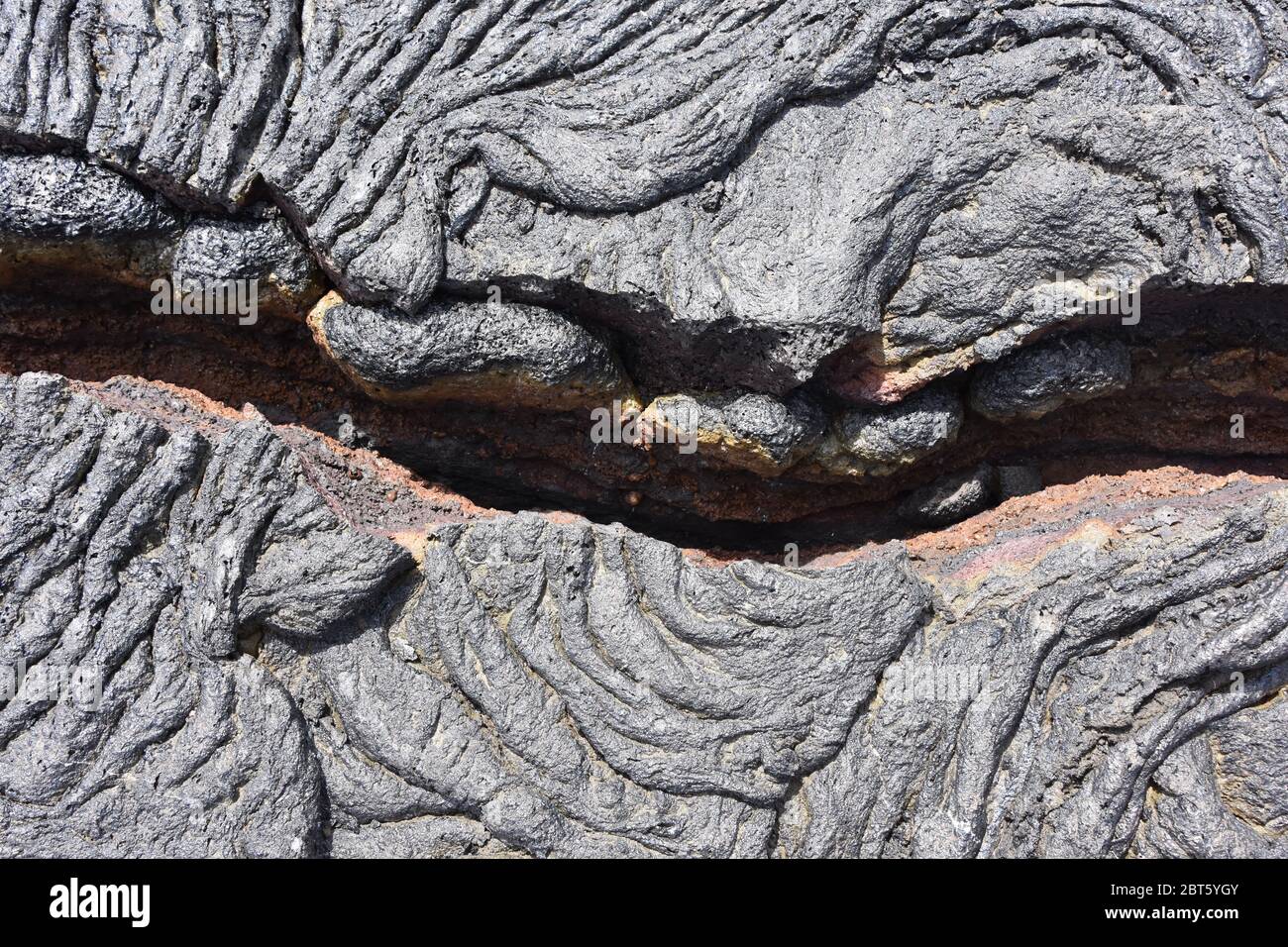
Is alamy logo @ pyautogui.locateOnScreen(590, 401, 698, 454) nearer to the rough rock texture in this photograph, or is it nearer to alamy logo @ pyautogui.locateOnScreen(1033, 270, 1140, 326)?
the rough rock texture

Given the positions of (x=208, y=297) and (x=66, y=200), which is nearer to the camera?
(x=66, y=200)

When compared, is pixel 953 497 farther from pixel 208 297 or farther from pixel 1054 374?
pixel 208 297

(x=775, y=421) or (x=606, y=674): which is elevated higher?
(x=775, y=421)

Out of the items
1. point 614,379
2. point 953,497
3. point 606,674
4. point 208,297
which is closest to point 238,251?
point 208,297

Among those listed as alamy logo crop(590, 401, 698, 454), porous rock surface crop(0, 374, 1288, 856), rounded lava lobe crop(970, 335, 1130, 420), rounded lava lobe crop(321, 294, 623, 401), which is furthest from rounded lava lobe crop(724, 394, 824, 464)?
rounded lava lobe crop(970, 335, 1130, 420)

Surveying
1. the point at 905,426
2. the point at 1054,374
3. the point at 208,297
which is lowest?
the point at 905,426

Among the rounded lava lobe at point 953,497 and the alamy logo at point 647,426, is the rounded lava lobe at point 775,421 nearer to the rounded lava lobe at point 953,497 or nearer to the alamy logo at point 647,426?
the alamy logo at point 647,426

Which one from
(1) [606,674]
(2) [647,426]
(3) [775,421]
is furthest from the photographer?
(2) [647,426]

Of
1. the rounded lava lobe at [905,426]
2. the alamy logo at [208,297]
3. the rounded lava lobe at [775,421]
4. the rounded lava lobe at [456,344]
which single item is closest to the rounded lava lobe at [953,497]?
the rounded lava lobe at [905,426]
